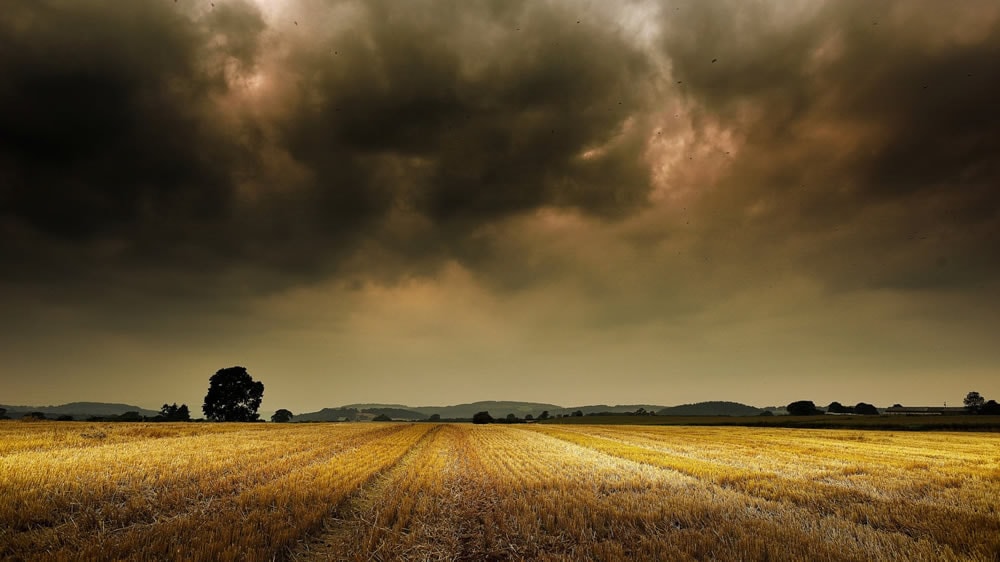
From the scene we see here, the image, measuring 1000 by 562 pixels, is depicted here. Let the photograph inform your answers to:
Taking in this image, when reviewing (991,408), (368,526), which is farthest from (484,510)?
(991,408)

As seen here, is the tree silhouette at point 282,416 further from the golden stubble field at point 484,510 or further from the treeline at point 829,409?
the treeline at point 829,409

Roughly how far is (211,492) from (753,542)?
35.0 feet

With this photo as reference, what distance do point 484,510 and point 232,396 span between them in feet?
307

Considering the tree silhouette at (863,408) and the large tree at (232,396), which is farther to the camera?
the tree silhouette at (863,408)

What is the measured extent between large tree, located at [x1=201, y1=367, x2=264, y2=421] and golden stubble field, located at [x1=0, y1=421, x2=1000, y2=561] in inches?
3174

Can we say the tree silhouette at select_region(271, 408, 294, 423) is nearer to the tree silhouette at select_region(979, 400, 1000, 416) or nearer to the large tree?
the large tree

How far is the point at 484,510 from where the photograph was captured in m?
8.91

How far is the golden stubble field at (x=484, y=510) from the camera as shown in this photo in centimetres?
618

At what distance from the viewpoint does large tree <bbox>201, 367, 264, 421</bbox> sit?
84.2 metres

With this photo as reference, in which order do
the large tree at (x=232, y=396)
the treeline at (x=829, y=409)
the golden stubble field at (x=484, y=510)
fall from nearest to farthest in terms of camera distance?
1. the golden stubble field at (x=484, y=510)
2. the large tree at (x=232, y=396)
3. the treeline at (x=829, y=409)

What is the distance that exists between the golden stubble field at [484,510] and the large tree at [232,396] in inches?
3174

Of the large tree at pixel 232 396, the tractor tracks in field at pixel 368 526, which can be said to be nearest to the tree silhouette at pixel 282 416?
the large tree at pixel 232 396

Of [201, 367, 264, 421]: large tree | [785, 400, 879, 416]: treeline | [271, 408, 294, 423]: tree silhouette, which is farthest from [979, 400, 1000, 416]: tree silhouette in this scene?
[271, 408, 294, 423]: tree silhouette

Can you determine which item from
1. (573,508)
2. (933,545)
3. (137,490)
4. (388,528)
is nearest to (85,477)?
(137,490)
